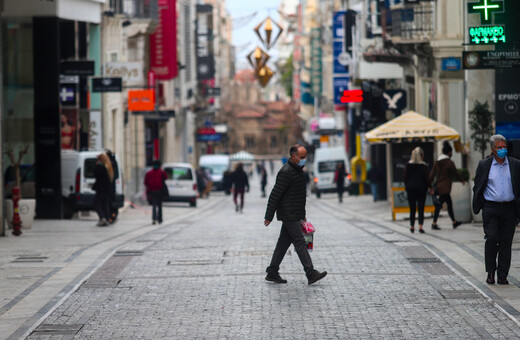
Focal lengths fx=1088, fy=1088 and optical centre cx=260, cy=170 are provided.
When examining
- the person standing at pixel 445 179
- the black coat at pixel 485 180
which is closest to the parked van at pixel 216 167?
the person standing at pixel 445 179

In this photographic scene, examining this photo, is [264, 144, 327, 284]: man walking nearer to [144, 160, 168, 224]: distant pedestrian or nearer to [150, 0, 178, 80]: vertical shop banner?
[144, 160, 168, 224]: distant pedestrian

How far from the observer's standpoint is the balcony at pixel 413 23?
3151cm

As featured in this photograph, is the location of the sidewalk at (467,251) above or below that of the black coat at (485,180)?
below

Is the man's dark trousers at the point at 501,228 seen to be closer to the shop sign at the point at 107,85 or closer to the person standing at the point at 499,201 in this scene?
the person standing at the point at 499,201

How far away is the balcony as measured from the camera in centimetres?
3151

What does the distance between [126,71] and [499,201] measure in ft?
87.0

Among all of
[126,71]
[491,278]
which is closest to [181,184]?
[126,71]

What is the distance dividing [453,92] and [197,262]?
55.4ft

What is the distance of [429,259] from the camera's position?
15594 millimetres

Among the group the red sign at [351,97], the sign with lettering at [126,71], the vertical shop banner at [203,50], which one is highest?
the vertical shop banner at [203,50]

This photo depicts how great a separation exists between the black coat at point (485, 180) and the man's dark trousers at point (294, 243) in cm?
210

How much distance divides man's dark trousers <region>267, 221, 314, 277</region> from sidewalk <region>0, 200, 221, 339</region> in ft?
8.07

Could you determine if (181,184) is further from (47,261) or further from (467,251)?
(467,251)

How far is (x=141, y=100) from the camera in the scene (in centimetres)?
4494
